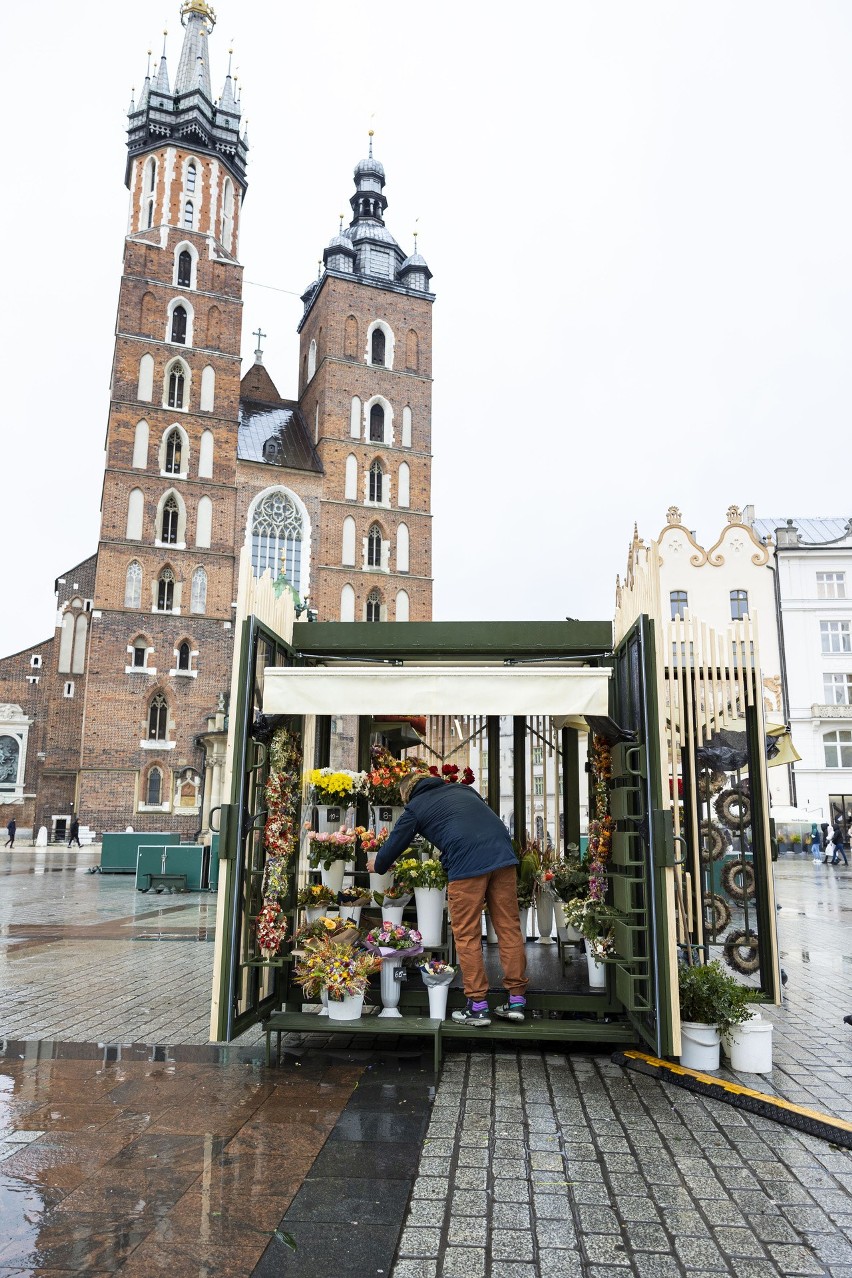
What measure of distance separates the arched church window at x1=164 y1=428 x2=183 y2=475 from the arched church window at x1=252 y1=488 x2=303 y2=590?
3638 millimetres

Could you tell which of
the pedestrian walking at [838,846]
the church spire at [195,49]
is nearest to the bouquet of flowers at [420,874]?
the pedestrian walking at [838,846]

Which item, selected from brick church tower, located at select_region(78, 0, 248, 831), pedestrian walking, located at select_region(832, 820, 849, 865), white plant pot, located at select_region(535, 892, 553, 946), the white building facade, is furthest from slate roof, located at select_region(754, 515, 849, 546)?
white plant pot, located at select_region(535, 892, 553, 946)

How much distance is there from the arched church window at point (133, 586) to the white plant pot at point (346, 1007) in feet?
107

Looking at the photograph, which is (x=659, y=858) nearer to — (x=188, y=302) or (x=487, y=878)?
(x=487, y=878)

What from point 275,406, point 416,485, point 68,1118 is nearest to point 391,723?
point 68,1118

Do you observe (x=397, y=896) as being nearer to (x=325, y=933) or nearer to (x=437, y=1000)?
(x=325, y=933)

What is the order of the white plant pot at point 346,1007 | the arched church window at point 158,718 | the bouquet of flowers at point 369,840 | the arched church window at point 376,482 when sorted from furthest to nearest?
the arched church window at point 376,482, the arched church window at point 158,718, the bouquet of flowers at point 369,840, the white plant pot at point 346,1007

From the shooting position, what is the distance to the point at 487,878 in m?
5.88

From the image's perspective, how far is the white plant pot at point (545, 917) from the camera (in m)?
7.56

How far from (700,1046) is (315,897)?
2.56 meters

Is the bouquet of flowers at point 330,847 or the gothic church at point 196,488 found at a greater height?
the gothic church at point 196,488

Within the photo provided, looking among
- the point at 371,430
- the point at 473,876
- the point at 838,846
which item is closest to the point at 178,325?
the point at 371,430

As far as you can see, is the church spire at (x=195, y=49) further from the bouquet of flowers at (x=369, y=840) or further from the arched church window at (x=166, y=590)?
the bouquet of flowers at (x=369, y=840)

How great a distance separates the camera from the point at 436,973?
584 cm
